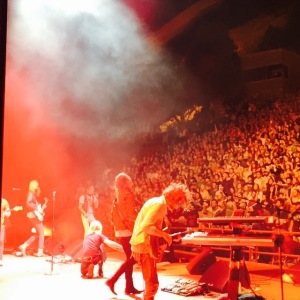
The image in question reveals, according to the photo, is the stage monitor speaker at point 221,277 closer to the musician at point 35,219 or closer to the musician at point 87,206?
the musician at point 87,206

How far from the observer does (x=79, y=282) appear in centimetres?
513

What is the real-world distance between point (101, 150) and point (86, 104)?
3.52 ft

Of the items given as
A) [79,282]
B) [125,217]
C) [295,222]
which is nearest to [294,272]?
[295,222]

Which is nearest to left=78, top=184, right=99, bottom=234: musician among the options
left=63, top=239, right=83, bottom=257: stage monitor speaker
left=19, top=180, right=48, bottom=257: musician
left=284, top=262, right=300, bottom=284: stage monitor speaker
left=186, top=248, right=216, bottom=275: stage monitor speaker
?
left=63, top=239, right=83, bottom=257: stage monitor speaker

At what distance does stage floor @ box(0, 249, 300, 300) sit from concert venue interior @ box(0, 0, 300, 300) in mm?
56

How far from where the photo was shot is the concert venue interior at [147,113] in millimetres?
6355

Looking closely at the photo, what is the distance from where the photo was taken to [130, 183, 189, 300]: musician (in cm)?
352

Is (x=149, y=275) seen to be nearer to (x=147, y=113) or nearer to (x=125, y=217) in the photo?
(x=125, y=217)

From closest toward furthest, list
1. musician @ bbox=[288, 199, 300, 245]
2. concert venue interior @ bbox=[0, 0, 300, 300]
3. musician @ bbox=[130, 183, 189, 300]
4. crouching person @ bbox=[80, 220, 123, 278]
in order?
musician @ bbox=[130, 183, 189, 300] → crouching person @ bbox=[80, 220, 123, 278] → musician @ bbox=[288, 199, 300, 245] → concert venue interior @ bbox=[0, 0, 300, 300]

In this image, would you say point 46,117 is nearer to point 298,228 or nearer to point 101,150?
point 101,150

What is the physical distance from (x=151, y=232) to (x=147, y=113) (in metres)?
4.73

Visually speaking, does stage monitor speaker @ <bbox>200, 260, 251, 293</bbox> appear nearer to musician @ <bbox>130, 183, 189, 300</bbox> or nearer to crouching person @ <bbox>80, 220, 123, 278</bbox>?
musician @ <bbox>130, 183, 189, 300</bbox>

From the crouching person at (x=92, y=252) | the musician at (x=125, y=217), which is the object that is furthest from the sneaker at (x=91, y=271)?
the musician at (x=125, y=217)

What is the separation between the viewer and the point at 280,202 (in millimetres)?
6062
